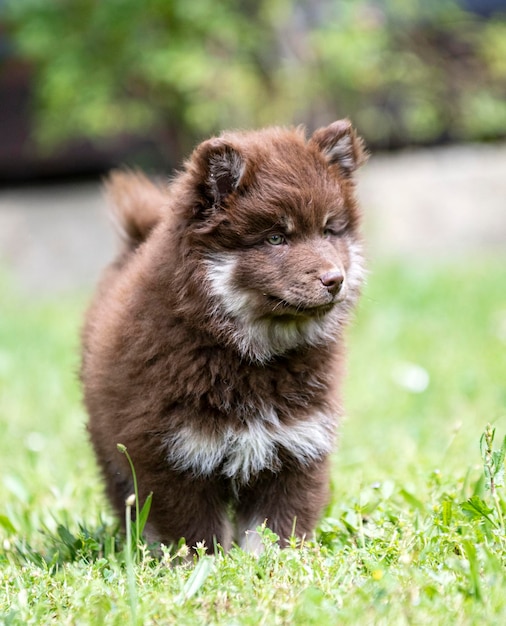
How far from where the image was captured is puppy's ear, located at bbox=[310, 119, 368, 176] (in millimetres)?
3453

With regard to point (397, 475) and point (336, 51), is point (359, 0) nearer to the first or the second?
point (336, 51)

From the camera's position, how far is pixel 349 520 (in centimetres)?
325

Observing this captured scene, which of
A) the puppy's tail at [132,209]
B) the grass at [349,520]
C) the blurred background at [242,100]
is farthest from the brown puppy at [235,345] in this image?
the blurred background at [242,100]

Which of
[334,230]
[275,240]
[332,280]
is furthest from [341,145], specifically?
[332,280]

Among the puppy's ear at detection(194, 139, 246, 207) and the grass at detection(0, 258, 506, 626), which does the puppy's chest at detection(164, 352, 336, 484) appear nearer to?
the grass at detection(0, 258, 506, 626)

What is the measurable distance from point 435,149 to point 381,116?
1466 millimetres

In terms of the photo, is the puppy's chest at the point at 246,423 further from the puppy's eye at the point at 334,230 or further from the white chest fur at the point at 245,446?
the puppy's eye at the point at 334,230

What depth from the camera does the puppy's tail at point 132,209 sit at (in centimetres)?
399

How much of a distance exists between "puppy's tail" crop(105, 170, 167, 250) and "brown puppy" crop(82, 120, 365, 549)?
62 cm

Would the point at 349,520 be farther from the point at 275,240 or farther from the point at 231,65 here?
the point at 231,65

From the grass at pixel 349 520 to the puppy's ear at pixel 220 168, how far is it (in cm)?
122

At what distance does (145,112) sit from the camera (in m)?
9.76

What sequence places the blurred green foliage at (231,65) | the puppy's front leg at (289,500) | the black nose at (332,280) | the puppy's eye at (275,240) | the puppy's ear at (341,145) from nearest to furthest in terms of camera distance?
the black nose at (332,280) < the puppy's eye at (275,240) < the puppy's front leg at (289,500) < the puppy's ear at (341,145) < the blurred green foliage at (231,65)

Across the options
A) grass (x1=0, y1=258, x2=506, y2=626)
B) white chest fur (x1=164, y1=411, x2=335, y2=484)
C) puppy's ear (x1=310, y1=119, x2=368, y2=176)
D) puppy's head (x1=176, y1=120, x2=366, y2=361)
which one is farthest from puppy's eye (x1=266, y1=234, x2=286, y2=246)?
grass (x1=0, y1=258, x2=506, y2=626)
